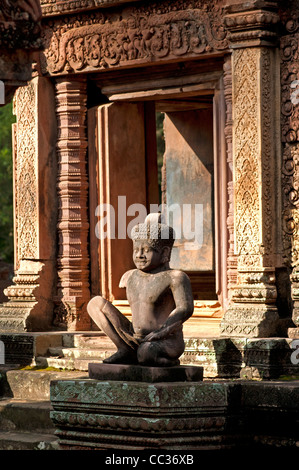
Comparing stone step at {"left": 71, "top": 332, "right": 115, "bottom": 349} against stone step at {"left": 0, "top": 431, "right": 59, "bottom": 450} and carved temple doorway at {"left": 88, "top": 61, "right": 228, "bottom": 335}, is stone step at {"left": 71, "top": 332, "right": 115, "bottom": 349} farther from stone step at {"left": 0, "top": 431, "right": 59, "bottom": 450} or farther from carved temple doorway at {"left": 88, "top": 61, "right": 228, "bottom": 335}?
stone step at {"left": 0, "top": 431, "right": 59, "bottom": 450}

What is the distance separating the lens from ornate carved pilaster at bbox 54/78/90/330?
11773mm

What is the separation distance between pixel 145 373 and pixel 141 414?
0.36 metres

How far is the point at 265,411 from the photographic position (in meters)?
8.73

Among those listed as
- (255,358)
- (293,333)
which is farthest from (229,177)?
(255,358)

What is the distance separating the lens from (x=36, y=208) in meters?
11.8

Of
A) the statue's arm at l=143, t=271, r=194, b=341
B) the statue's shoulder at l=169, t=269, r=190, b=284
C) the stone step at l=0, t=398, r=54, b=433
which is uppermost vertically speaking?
the statue's shoulder at l=169, t=269, r=190, b=284

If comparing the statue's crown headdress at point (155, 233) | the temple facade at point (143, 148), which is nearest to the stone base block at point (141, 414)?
the statue's crown headdress at point (155, 233)

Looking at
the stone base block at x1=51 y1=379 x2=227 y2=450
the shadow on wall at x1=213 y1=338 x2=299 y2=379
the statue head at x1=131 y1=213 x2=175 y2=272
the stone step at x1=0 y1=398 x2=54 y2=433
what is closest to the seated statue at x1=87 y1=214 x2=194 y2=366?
the statue head at x1=131 y1=213 x2=175 y2=272

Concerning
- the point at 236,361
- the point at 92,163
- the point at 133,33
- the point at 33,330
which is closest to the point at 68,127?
the point at 92,163

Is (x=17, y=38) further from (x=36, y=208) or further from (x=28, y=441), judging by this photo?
(x=36, y=208)

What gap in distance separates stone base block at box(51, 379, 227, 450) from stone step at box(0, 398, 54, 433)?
2.84ft

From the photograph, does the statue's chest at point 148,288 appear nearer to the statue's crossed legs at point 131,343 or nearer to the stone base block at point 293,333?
the statue's crossed legs at point 131,343

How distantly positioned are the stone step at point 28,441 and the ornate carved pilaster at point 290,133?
2.47m

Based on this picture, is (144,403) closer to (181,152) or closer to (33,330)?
(33,330)
